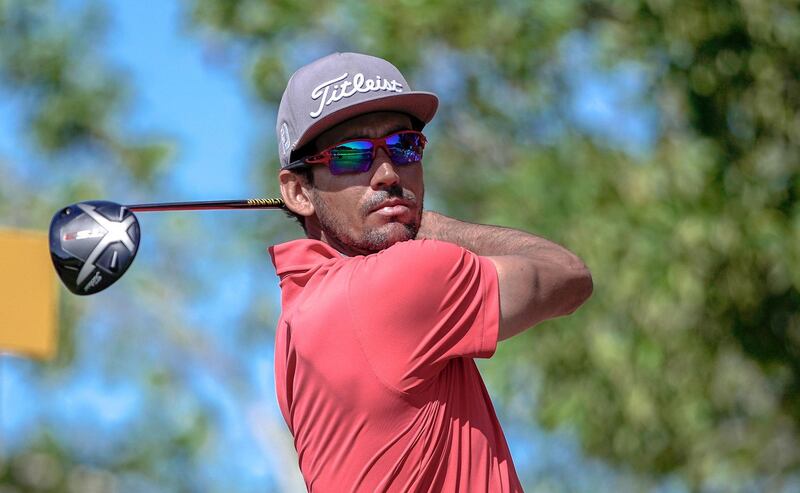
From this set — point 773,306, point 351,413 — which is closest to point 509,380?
point 773,306

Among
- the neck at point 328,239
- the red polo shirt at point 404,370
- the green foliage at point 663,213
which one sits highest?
the green foliage at point 663,213

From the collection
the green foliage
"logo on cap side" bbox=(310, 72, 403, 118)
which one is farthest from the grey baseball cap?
the green foliage

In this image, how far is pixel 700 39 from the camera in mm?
9031

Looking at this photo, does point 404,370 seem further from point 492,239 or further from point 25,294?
point 25,294

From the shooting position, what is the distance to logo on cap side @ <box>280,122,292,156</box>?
3799mm

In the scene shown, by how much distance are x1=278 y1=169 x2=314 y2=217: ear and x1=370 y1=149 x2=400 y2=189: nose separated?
9.4 inches

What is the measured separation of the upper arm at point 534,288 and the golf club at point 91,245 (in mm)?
865

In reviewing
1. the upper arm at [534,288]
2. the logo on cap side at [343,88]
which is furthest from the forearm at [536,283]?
the logo on cap side at [343,88]

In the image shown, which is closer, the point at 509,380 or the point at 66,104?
the point at 509,380

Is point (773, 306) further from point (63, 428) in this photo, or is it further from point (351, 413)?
point (63, 428)

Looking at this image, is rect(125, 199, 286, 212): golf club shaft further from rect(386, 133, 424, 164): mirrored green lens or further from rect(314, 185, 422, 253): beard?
rect(386, 133, 424, 164): mirrored green lens

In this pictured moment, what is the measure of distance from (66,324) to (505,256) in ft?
51.5

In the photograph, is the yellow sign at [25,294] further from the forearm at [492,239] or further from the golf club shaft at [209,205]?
the forearm at [492,239]

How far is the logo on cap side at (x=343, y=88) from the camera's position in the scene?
11.9 ft
